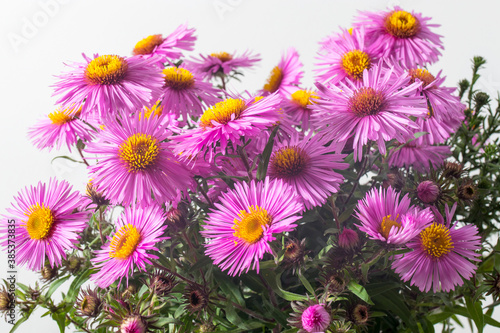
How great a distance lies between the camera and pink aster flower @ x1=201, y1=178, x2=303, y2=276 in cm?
53

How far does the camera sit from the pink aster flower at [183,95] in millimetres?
683

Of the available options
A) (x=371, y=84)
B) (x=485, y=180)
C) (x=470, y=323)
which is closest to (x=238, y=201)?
(x=371, y=84)

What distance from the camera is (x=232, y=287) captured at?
24.5 inches

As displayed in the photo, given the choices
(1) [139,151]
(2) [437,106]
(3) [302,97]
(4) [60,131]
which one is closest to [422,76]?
(2) [437,106]

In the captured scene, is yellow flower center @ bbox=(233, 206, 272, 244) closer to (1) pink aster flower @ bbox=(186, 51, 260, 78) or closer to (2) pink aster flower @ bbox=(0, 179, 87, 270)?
(2) pink aster flower @ bbox=(0, 179, 87, 270)

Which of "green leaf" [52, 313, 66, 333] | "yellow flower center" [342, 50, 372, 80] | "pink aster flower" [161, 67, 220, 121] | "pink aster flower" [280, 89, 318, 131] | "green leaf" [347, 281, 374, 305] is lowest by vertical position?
"green leaf" [52, 313, 66, 333]

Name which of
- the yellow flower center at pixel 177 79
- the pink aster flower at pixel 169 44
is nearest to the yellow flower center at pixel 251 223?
the yellow flower center at pixel 177 79

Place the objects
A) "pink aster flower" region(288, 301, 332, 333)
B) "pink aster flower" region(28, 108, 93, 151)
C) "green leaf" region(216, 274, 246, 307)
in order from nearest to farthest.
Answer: "pink aster flower" region(288, 301, 332, 333) → "green leaf" region(216, 274, 246, 307) → "pink aster flower" region(28, 108, 93, 151)

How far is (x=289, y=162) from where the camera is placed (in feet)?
1.98

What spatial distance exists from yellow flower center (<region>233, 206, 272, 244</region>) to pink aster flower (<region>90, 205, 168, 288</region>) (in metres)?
0.08

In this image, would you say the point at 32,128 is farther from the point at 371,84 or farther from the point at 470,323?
the point at 470,323

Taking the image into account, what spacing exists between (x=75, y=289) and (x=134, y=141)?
23cm

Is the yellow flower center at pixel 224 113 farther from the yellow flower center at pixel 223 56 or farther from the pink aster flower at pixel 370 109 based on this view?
the yellow flower center at pixel 223 56

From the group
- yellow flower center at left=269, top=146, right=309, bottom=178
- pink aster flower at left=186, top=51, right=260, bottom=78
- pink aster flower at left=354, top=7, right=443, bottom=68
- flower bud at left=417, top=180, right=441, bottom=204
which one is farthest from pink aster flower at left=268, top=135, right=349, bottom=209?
pink aster flower at left=186, top=51, right=260, bottom=78
